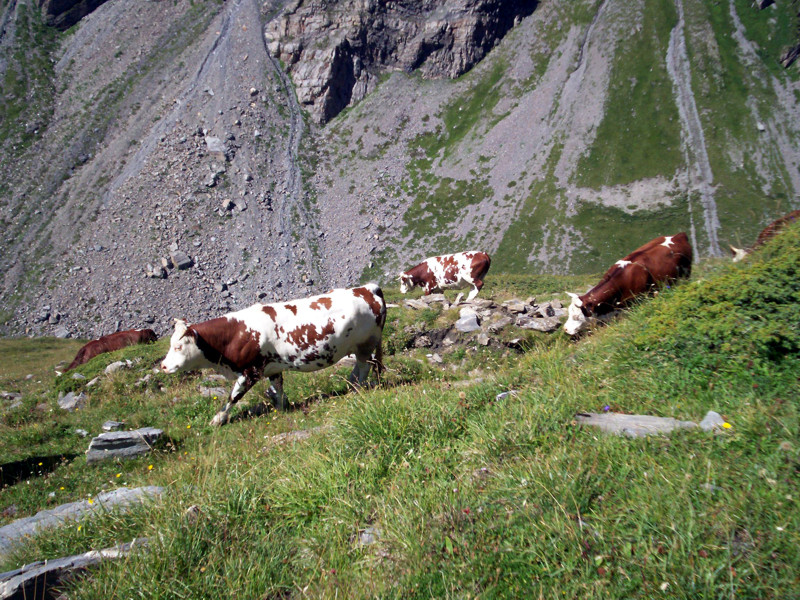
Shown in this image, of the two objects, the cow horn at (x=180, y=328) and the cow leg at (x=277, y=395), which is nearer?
the cow leg at (x=277, y=395)

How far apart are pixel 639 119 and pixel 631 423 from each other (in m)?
97.0

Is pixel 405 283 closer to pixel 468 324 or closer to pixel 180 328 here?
pixel 468 324

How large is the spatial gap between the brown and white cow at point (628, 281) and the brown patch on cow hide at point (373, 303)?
16.7 ft

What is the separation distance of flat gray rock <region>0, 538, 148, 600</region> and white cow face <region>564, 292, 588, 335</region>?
10.9 m

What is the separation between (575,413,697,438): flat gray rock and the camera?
475 centimetres

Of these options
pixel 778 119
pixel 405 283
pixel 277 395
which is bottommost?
pixel 405 283

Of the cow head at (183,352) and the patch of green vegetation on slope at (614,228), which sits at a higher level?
the cow head at (183,352)

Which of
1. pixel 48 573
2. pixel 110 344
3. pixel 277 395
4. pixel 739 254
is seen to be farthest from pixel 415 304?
pixel 110 344

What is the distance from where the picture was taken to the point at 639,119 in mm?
85812

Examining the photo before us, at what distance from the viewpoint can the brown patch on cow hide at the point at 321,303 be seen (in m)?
11.2

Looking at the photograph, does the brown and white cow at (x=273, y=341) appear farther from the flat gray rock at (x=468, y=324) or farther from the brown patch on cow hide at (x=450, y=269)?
the brown patch on cow hide at (x=450, y=269)

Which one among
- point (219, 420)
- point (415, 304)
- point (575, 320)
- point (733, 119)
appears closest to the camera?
point (219, 420)

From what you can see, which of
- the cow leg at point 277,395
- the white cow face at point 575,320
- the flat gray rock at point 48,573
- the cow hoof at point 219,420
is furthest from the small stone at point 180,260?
the flat gray rock at point 48,573

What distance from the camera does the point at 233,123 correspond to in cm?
8294
